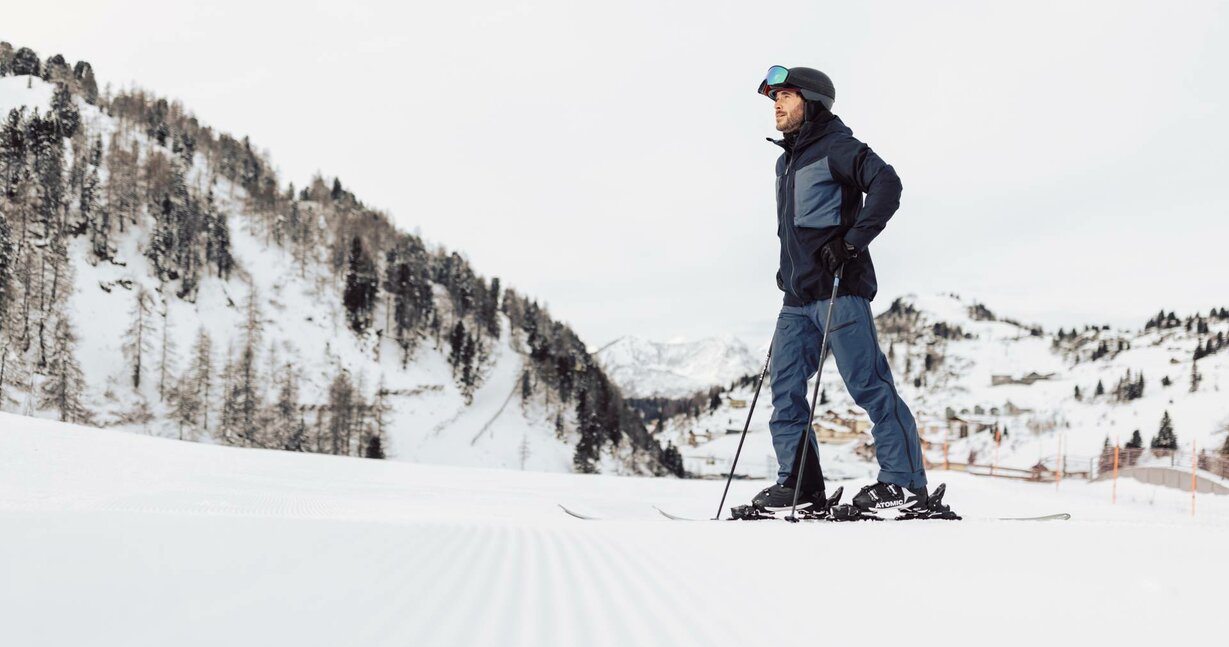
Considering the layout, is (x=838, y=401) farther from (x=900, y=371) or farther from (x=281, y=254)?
(x=281, y=254)

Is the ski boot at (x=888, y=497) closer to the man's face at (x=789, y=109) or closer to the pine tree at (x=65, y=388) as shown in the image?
the man's face at (x=789, y=109)

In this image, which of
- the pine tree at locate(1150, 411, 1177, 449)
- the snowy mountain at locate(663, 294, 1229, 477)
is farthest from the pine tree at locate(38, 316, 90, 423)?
the pine tree at locate(1150, 411, 1177, 449)

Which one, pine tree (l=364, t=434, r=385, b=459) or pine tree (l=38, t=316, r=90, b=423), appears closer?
pine tree (l=38, t=316, r=90, b=423)

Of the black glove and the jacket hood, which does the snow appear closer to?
the jacket hood

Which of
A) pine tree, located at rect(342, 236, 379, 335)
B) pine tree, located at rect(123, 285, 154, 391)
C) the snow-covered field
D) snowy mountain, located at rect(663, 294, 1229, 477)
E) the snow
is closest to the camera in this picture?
the snow-covered field

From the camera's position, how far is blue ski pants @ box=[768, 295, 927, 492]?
2.83m

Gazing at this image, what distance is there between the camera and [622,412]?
76062 millimetres

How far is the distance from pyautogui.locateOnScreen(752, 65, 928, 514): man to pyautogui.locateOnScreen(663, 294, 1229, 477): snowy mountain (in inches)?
2746

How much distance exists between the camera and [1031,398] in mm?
135500

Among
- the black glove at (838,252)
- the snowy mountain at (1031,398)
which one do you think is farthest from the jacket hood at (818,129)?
the snowy mountain at (1031,398)

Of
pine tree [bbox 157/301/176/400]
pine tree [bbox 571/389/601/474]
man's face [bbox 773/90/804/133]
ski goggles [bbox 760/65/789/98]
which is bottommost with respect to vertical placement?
pine tree [bbox 571/389/601/474]

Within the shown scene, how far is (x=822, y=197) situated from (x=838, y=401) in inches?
6015

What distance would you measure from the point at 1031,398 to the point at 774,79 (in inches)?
6201

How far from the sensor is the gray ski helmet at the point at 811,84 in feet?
10.1
